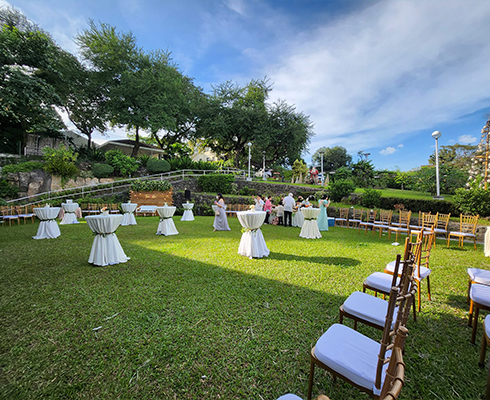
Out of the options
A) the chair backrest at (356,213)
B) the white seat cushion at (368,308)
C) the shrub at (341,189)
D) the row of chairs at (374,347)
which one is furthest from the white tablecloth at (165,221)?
the shrub at (341,189)

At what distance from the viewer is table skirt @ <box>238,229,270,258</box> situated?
19.3 feet

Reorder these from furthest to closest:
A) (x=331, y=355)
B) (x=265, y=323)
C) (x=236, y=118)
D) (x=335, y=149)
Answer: (x=335, y=149) < (x=236, y=118) < (x=265, y=323) < (x=331, y=355)

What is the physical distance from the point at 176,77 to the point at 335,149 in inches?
1575

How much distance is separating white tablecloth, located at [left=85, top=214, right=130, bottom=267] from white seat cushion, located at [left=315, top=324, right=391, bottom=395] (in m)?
5.10

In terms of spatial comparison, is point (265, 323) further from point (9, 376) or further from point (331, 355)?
point (9, 376)

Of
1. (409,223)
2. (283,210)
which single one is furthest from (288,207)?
(409,223)

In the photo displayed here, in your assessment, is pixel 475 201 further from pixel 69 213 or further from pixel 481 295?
pixel 69 213

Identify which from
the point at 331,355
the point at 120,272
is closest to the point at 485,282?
the point at 331,355

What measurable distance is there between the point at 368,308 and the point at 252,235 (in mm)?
3831

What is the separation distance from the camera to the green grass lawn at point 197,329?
2.04m

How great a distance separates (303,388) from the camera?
6.52 ft

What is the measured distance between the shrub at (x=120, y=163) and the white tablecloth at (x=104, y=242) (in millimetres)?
16778

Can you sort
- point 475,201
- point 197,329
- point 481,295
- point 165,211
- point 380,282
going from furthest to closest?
point 475,201 < point 165,211 < point 380,282 < point 197,329 < point 481,295

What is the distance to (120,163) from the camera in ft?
65.2
